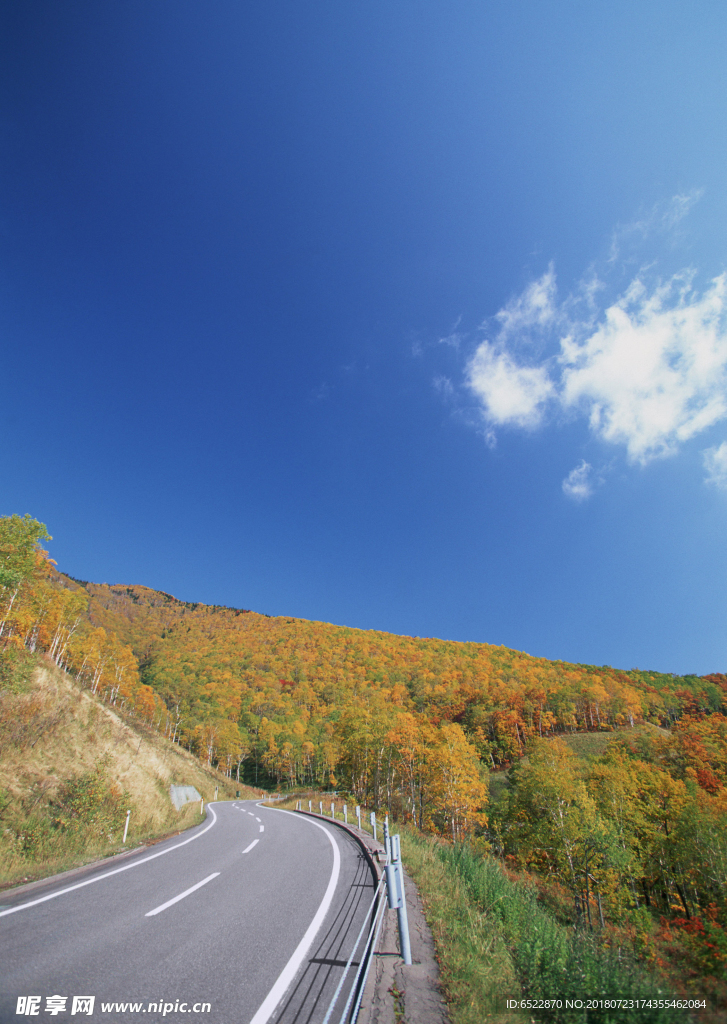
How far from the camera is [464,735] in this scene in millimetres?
59344

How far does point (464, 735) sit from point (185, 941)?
63.3 meters

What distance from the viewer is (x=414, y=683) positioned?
115 metres

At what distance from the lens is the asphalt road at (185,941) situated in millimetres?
3789

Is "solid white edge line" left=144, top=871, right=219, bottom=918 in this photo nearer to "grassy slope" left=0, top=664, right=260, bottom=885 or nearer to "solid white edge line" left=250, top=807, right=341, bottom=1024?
"solid white edge line" left=250, top=807, right=341, bottom=1024

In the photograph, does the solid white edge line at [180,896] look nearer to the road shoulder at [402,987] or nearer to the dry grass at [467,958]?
the road shoulder at [402,987]

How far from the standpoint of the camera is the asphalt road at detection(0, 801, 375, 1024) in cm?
379

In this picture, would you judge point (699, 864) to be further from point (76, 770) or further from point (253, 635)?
point (253, 635)

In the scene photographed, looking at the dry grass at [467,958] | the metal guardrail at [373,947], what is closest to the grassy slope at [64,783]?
the metal guardrail at [373,947]

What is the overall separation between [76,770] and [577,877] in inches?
1704

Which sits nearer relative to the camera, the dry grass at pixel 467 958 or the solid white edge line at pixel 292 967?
the solid white edge line at pixel 292 967

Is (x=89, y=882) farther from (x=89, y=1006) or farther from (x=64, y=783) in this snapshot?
(x=64, y=783)

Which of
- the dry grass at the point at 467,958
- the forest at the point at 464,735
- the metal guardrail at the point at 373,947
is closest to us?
the metal guardrail at the point at 373,947

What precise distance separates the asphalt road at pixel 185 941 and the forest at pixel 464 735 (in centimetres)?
541

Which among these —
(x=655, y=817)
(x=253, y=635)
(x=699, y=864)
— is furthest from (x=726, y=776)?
(x=253, y=635)
